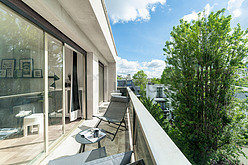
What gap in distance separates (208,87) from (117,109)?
2.47m

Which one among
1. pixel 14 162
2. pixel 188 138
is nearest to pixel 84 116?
→ pixel 14 162

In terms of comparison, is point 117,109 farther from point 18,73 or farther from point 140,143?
point 18,73

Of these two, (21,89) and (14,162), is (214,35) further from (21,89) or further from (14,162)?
(14,162)

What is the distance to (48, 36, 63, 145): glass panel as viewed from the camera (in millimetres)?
2174

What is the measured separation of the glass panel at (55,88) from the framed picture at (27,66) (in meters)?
0.42

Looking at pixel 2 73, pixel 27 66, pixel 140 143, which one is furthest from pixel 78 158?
pixel 27 66

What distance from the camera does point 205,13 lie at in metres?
3.10

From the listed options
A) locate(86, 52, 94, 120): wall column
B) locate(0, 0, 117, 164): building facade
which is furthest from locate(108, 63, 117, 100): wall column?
locate(0, 0, 117, 164): building facade

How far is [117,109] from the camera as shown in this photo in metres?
3.13

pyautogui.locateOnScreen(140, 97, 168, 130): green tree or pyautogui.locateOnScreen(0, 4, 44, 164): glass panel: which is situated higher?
pyautogui.locateOnScreen(0, 4, 44, 164): glass panel

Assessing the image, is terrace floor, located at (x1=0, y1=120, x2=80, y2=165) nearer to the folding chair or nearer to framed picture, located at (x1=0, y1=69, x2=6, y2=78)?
framed picture, located at (x1=0, y1=69, x2=6, y2=78)

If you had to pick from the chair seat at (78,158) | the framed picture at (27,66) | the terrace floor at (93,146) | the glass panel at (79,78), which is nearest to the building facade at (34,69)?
the framed picture at (27,66)

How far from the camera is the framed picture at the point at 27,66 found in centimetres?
157

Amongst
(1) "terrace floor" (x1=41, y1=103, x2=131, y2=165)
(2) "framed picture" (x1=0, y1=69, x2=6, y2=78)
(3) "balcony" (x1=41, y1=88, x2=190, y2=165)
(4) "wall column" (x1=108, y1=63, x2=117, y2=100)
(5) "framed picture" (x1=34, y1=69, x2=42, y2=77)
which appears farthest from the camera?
(4) "wall column" (x1=108, y1=63, x2=117, y2=100)
